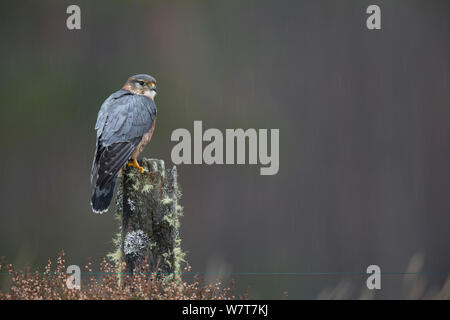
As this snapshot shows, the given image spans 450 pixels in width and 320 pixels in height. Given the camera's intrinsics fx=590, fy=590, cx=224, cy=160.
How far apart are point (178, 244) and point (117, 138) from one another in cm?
88

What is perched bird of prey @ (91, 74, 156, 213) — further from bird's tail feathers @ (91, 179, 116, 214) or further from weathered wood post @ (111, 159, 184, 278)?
weathered wood post @ (111, 159, 184, 278)

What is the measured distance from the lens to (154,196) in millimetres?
2980

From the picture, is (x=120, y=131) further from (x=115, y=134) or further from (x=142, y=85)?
(x=142, y=85)

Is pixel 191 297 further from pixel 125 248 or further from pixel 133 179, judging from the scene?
pixel 133 179

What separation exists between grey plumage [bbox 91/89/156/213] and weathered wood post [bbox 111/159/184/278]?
265 millimetres

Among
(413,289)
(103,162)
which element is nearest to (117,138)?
(103,162)

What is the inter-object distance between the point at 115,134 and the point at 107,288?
1144mm

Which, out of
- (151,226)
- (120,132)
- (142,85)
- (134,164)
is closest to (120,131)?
(120,132)

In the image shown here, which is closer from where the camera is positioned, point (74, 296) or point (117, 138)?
point (74, 296)

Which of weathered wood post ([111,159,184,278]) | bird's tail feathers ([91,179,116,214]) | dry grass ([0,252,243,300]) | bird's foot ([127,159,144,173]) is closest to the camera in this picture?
dry grass ([0,252,243,300])

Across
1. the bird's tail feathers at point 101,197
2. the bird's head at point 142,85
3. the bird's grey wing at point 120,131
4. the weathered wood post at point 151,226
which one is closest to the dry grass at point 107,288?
the weathered wood post at point 151,226

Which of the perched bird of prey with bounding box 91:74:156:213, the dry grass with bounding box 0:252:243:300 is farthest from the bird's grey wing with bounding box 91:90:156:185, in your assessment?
the dry grass with bounding box 0:252:243:300

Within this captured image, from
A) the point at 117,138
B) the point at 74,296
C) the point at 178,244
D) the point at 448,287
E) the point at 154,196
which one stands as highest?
the point at 117,138

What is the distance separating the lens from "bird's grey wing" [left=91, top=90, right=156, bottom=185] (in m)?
3.29
